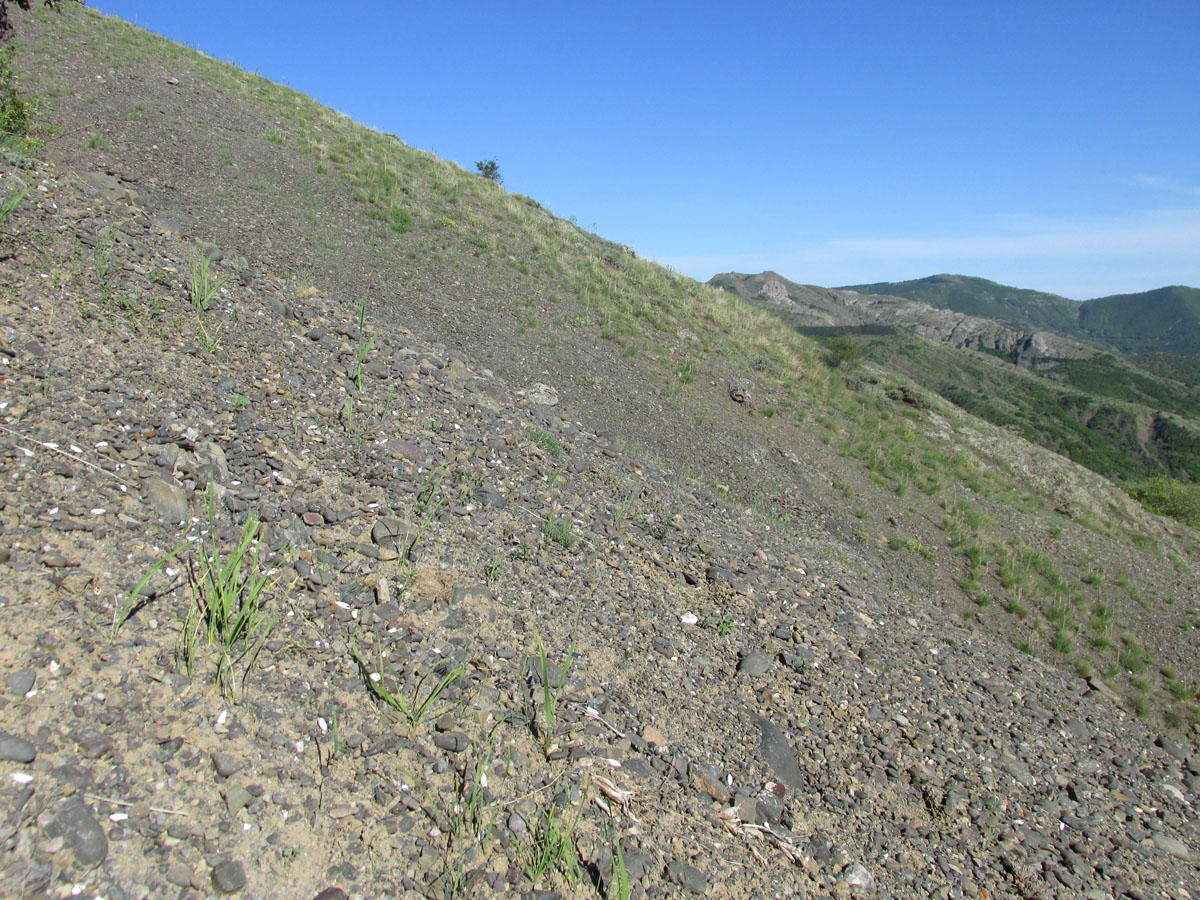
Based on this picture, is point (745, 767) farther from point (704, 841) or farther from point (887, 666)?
point (887, 666)

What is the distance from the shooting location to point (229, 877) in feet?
8.07

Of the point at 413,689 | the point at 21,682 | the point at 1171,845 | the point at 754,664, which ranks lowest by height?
the point at 1171,845

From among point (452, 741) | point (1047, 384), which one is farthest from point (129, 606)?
point (1047, 384)

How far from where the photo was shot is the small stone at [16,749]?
7.98 feet

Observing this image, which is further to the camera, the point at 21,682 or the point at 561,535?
the point at 561,535

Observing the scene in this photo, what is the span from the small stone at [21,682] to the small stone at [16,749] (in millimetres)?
242

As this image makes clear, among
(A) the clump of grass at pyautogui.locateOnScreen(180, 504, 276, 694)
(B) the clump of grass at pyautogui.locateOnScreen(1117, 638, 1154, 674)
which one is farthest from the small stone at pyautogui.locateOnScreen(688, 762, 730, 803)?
(B) the clump of grass at pyautogui.locateOnScreen(1117, 638, 1154, 674)

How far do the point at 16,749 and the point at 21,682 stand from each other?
1.32ft

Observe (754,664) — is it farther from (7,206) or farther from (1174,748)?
(7,206)

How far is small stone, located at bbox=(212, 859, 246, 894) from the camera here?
2.43 meters

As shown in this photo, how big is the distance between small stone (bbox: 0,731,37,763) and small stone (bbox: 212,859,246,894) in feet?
2.87

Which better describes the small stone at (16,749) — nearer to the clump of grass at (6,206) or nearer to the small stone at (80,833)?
the small stone at (80,833)

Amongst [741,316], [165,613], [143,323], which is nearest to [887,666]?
[165,613]

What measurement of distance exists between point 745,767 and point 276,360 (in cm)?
589
